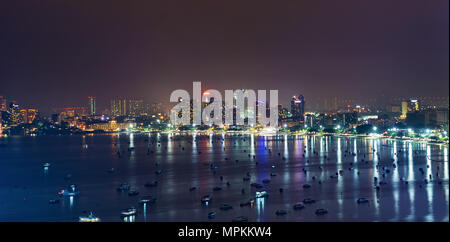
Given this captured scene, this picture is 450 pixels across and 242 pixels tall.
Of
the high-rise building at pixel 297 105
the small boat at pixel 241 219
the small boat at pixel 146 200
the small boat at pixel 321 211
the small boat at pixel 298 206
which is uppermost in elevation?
the high-rise building at pixel 297 105

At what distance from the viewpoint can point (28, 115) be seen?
4469cm

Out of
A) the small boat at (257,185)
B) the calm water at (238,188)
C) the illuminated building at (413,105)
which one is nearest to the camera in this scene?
the calm water at (238,188)

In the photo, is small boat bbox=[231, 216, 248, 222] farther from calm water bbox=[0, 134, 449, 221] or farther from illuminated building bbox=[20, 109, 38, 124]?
illuminated building bbox=[20, 109, 38, 124]

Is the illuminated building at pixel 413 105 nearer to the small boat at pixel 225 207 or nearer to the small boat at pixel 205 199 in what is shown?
the small boat at pixel 205 199

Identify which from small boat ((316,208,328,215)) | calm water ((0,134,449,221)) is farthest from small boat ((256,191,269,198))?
small boat ((316,208,328,215))

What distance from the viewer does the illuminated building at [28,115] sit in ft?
144

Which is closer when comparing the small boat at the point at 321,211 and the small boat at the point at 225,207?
the small boat at the point at 321,211

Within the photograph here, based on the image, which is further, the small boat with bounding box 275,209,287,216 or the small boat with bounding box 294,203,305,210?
the small boat with bounding box 294,203,305,210

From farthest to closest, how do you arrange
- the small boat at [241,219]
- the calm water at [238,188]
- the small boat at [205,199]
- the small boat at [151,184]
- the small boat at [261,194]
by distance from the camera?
the small boat at [151,184] → the small boat at [261,194] → the small boat at [205,199] → the calm water at [238,188] → the small boat at [241,219]

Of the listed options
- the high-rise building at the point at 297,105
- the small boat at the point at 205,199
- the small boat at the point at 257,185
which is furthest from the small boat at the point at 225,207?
the high-rise building at the point at 297,105

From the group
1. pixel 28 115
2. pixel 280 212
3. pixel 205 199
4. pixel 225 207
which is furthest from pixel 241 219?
pixel 28 115

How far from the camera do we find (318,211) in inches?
237

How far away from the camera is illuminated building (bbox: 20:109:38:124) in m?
43.9

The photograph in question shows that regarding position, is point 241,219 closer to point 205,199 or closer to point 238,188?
point 205,199
